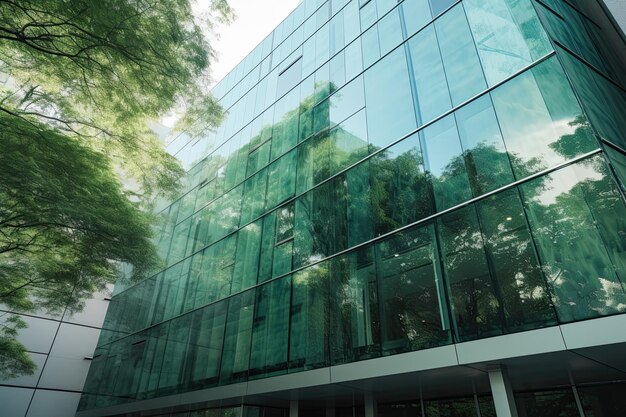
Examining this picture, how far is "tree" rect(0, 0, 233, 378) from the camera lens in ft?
30.2

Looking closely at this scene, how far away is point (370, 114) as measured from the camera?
12.1m

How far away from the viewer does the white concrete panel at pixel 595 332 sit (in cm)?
557

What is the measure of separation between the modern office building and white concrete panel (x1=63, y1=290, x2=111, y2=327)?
32.1 ft

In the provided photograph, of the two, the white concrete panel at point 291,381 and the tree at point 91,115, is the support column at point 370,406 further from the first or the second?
the tree at point 91,115

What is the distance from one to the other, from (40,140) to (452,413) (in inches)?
486

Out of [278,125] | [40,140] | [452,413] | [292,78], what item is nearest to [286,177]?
[278,125]

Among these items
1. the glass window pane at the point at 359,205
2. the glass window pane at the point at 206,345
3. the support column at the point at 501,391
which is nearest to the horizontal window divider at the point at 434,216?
the glass window pane at the point at 359,205

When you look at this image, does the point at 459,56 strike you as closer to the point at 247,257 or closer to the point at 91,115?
the point at 247,257

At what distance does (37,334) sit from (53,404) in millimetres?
4103

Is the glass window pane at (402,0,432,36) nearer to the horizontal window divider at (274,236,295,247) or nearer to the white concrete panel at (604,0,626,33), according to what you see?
the white concrete panel at (604,0,626,33)

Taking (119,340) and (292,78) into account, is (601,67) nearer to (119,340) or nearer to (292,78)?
→ (292,78)

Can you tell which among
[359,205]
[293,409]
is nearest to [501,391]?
[359,205]

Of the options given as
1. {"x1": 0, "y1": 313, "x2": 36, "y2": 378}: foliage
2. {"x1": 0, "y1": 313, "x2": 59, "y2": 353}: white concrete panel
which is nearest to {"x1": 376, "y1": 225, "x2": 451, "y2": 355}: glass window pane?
{"x1": 0, "y1": 313, "x2": 36, "y2": 378}: foliage

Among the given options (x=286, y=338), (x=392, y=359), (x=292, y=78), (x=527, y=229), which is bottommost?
(x=392, y=359)
